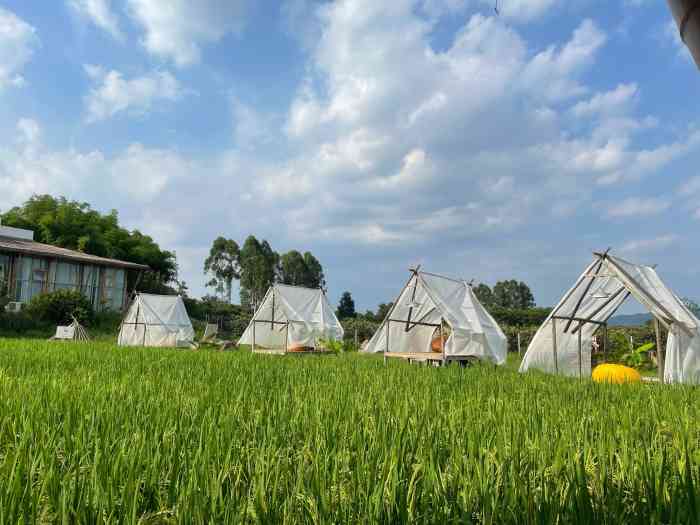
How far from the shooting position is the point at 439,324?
14.2m

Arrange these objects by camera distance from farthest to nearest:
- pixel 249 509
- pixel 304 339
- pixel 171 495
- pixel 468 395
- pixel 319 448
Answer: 1. pixel 304 339
2. pixel 468 395
3. pixel 319 448
4. pixel 171 495
5. pixel 249 509

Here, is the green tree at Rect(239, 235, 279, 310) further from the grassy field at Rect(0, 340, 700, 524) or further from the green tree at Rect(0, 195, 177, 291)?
the grassy field at Rect(0, 340, 700, 524)

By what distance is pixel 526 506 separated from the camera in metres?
1.82

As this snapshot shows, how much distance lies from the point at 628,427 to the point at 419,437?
1709 mm

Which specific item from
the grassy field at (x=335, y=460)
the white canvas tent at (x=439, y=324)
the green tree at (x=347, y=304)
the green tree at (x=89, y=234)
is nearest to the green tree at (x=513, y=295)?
the green tree at (x=347, y=304)

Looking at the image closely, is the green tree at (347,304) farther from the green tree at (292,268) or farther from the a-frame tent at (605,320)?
the a-frame tent at (605,320)

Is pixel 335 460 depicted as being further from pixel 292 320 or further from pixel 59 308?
pixel 59 308

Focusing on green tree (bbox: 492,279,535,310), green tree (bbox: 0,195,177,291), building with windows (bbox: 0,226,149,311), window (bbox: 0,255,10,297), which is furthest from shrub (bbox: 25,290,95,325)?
green tree (bbox: 492,279,535,310)

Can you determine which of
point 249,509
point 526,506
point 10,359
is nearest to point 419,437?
point 526,506

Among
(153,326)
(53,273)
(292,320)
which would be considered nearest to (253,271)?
(53,273)

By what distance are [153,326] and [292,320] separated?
Result: 22.4 ft

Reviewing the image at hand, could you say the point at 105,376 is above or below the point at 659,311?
below

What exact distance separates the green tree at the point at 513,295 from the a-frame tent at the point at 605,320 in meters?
40.4

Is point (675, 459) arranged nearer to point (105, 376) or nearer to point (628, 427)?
point (628, 427)
